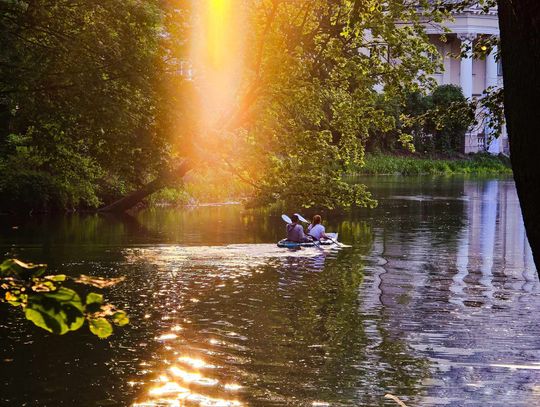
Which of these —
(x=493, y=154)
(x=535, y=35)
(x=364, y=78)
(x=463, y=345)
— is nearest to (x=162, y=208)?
(x=364, y=78)

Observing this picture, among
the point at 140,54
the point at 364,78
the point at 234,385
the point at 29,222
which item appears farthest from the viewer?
the point at 29,222

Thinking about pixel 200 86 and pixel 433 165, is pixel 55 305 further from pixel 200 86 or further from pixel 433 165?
pixel 433 165

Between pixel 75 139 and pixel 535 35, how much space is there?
19.9 meters

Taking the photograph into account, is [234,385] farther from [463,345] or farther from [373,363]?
[463,345]

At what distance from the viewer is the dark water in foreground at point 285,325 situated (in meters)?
12.1

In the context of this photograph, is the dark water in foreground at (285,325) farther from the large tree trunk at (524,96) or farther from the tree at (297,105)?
the large tree trunk at (524,96)

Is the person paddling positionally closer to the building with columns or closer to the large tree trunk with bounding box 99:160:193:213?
the large tree trunk with bounding box 99:160:193:213

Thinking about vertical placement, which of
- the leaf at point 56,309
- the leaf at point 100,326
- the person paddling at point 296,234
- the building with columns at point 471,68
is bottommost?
the person paddling at point 296,234

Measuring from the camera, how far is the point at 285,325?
16.5 m

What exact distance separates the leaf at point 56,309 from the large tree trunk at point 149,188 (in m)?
27.1

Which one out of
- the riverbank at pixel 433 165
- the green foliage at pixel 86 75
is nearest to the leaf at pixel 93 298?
the green foliage at pixel 86 75

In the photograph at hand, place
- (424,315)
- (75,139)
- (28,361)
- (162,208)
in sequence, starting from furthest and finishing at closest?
1. (162,208)
2. (75,139)
3. (424,315)
4. (28,361)

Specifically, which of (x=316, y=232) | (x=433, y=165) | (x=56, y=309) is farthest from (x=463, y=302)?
(x=433, y=165)

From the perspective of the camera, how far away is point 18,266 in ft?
9.24
